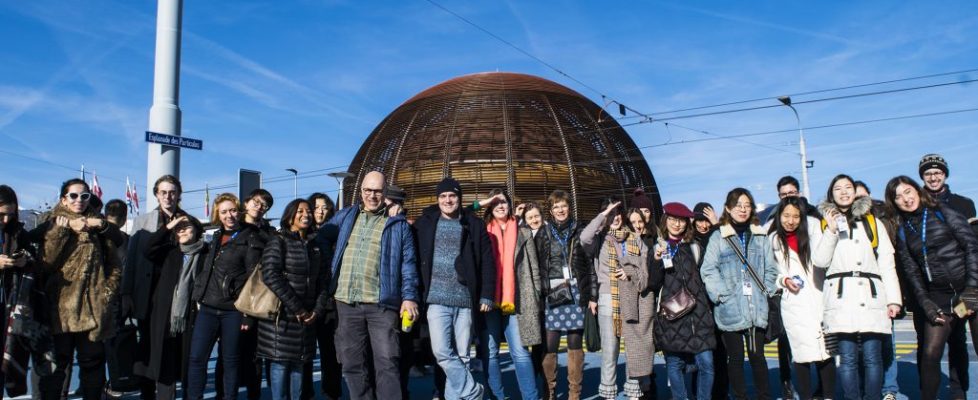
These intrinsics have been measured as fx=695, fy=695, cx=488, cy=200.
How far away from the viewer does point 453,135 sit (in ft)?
120

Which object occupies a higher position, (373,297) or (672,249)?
(672,249)

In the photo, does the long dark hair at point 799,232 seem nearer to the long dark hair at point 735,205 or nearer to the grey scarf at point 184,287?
the long dark hair at point 735,205

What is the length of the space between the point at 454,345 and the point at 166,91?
467 centimetres

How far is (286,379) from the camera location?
17.1ft

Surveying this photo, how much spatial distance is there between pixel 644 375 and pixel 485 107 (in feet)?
108

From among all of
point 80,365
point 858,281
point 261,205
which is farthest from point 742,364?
point 80,365

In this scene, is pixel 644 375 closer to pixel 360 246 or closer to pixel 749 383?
pixel 749 383

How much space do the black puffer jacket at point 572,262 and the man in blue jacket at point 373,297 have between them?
1329 mm

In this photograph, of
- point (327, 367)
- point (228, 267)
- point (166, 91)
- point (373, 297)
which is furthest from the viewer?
point (166, 91)

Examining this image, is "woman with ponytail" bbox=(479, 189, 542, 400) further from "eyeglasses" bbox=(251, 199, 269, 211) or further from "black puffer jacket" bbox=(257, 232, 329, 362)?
"eyeglasses" bbox=(251, 199, 269, 211)

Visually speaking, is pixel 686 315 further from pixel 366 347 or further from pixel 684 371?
pixel 366 347

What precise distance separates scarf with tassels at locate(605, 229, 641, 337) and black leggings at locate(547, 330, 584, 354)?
1.08ft

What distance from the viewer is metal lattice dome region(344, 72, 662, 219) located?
3531 centimetres

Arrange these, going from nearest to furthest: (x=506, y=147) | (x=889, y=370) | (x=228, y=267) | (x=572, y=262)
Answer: (x=228, y=267)
(x=889, y=370)
(x=572, y=262)
(x=506, y=147)
